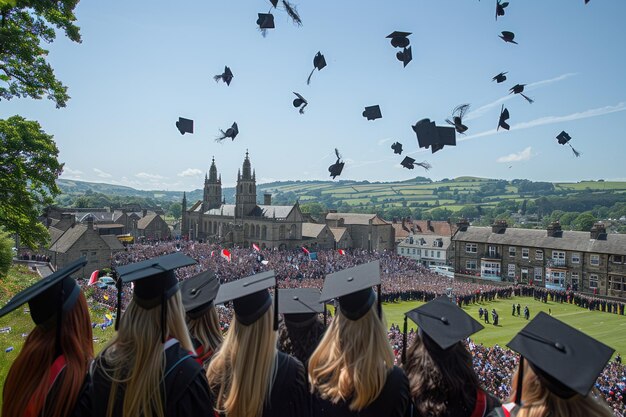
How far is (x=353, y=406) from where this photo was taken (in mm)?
2637

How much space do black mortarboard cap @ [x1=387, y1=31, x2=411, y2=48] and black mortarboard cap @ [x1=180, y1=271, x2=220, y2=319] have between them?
9.44 meters

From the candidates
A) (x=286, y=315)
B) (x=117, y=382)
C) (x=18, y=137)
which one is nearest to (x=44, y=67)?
(x=18, y=137)

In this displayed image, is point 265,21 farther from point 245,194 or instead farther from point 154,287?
point 245,194

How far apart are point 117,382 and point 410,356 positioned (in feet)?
6.50

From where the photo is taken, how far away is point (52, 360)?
8.18 ft

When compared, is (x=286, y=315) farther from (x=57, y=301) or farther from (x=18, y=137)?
(x=18, y=137)

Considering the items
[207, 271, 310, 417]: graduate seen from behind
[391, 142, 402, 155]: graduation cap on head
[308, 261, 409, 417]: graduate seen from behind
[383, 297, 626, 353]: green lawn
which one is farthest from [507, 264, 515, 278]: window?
[207, 271, 310, 417]: graduate seen from behind

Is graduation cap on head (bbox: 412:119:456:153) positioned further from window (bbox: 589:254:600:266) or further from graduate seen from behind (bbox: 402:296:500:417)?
window (bbox: 589:254:600:266)

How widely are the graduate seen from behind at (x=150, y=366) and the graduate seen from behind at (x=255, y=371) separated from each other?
0.35 m

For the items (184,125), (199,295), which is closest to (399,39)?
(184,125)

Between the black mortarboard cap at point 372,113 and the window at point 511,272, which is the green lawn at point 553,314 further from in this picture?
the black mortarboard cap at point 372,113

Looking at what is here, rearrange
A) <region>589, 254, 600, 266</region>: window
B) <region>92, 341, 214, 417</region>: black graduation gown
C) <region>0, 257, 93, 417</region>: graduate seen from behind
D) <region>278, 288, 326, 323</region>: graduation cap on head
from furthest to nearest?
<region>589, 254, 600, 266</region>: window < <region>278, 288, 326, 323</region>: graduation cap on head < <region>0, 257, 93, 417</region>: graduate seen from behind < <region>92, 341, 214, 417</region>: black graduation gown

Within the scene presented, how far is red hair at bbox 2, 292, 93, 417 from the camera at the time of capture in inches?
95.7

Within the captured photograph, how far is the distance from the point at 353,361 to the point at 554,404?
1.14m
